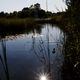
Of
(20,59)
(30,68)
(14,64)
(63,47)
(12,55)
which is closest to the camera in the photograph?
(63,47)

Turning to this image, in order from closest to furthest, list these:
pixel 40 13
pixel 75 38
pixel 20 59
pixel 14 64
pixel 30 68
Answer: pixel 75 38 → pixel 30 68 → pixel 14 64 → pixel 20 59 → pixel 40 13

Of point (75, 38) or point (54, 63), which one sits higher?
point (75, 38)

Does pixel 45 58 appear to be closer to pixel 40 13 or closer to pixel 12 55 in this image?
pixel 12 55

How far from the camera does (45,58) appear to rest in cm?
467

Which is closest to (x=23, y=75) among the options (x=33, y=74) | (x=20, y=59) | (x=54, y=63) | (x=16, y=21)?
(x=33, y=74)

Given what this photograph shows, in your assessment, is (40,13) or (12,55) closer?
(12,55)

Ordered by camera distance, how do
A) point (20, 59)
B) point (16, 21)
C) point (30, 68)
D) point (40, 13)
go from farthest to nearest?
point (40, 13) → point (16, 21) → point (20, 59) → point (30, 68)

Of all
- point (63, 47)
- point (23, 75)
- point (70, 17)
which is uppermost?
point (70, 17)

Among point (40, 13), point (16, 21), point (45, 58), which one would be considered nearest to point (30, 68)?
point (45, 58)

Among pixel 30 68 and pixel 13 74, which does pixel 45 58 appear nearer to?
pixel 30 68

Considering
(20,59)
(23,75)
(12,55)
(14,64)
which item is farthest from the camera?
(12,55)

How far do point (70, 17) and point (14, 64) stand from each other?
7.33ft

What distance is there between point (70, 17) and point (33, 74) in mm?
1494

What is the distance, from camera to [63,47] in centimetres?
386
